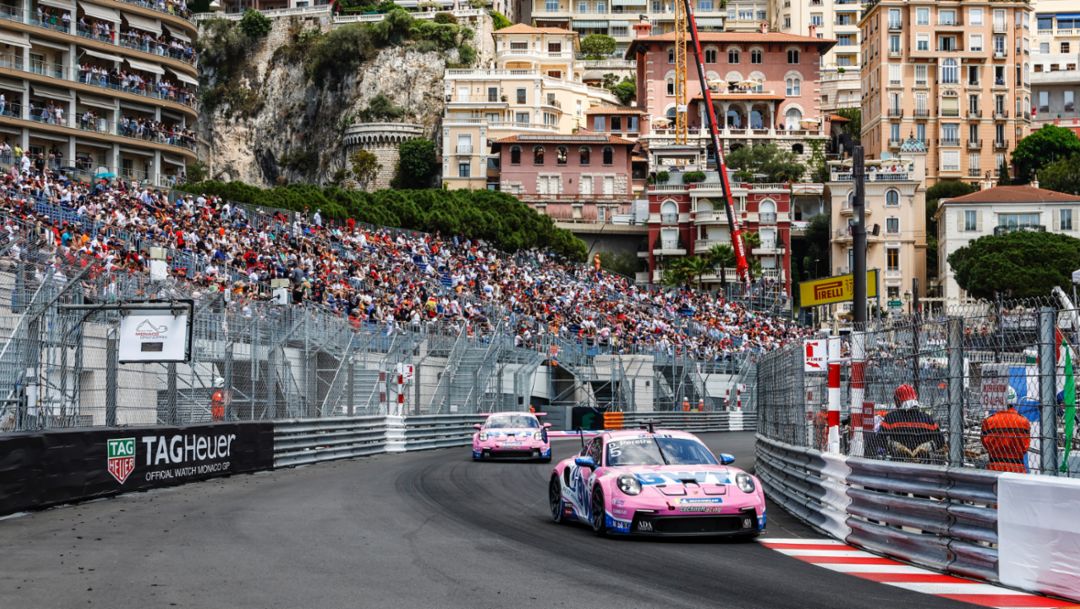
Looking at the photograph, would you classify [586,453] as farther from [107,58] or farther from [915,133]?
[915,133]

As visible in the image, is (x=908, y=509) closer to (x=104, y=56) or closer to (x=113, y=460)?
(x=113, y=460)

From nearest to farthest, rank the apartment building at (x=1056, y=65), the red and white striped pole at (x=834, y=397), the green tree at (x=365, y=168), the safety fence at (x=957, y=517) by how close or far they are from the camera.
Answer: the safety fence at (x=957, y=517)
the red and white striped pole at (x=834, y=397)
the green tree at (x=365, y=168)
the apartment building at (x=1056, y=65)

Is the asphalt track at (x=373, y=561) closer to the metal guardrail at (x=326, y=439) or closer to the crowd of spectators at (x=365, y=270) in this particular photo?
the crowd of spectators at (x=365, y=270)

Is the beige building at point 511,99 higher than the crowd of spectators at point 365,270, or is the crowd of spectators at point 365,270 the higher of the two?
the beige building at point 511,99

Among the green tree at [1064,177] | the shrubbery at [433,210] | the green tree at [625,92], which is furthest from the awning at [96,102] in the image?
the green tree at [625,92]

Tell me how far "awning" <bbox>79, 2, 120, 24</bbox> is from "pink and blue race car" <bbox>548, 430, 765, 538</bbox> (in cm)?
6292

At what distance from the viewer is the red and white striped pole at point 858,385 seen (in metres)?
13.8

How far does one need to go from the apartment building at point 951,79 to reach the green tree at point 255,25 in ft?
194

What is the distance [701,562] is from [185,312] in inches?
388

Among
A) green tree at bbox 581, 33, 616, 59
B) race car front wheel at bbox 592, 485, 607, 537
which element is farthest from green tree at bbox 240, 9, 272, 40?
race car front wheel at bbox 592, 485, 607, 537

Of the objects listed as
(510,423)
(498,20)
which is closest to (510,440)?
(510,423)

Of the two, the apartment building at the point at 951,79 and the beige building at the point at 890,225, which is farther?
the apartment building at the point at 951,79

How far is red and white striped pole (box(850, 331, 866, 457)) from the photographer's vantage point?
1380 centimetres

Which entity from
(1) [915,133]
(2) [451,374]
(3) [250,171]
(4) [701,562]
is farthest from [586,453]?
(3) [250,171]
